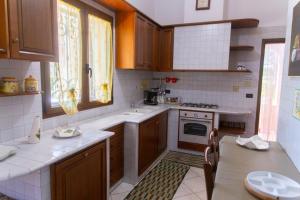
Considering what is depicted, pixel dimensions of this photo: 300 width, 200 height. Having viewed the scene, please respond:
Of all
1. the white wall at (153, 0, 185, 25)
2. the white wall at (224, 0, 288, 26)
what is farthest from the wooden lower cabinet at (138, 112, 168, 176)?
the white wall at (224, 0, 288, 26)

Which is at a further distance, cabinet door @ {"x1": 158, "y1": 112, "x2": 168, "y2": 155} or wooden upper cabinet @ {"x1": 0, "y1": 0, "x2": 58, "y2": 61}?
cabinet door @ {"x1": 158, "y1": 112, "x2": 168, "y2": 155}

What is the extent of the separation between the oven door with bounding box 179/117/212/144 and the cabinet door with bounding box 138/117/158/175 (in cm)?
68

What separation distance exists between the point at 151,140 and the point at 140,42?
4.94 ft

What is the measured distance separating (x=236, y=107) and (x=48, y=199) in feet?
11.0

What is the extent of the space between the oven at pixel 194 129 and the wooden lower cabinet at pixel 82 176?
200cm

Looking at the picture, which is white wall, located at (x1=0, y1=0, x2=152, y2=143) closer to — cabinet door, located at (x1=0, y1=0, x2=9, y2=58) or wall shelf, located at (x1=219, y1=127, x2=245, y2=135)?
cabinet door, located at (x1=0, y1=0, x2=9, y2=58)

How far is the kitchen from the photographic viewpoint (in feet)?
4.78

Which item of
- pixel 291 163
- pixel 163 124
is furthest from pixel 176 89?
pixel 291 163

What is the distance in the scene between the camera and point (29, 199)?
139cm

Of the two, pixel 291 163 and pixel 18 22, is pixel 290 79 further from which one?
pixel 18 22

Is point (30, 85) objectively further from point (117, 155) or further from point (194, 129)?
point (194, 129)

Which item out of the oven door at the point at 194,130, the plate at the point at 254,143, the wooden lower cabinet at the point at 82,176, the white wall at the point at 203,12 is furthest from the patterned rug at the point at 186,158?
the white wall at the point at 203,12

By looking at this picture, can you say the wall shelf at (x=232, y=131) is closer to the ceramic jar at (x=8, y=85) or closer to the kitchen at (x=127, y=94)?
the kitchen at (x=127, y=94)

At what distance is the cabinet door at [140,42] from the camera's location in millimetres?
3043
